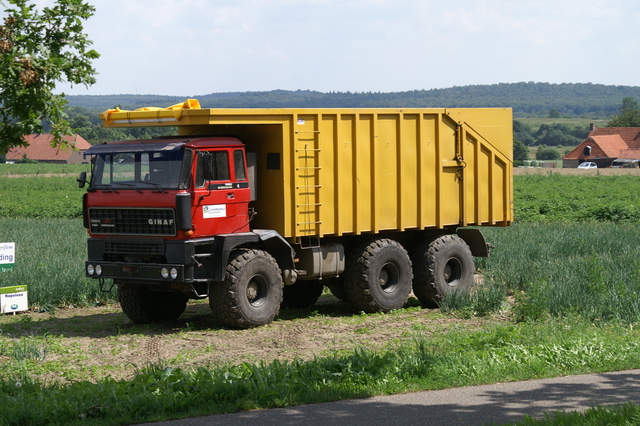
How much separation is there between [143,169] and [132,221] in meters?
0.78

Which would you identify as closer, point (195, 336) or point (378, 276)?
point (195, 336)

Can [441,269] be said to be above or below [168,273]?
below

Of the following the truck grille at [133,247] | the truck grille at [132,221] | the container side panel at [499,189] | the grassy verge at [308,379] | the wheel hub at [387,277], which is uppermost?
the container side panel at [499,189]

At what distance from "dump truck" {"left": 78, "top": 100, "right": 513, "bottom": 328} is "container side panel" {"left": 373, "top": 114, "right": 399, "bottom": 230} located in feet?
0.08

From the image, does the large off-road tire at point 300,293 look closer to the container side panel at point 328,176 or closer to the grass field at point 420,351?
the grass field at point 420,351

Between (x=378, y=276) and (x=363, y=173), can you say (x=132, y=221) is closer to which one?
(x=363, y=173)

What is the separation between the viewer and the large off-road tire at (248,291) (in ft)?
41.4

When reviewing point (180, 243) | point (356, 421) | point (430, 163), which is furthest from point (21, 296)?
point (356, 421)

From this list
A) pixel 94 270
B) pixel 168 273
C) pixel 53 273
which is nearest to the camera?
pixel 168 273

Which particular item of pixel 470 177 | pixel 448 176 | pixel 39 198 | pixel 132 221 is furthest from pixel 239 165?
pixel 39 198

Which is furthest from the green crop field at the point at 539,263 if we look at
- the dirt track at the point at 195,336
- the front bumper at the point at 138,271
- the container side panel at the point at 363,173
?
the front bumper at the point at 138,271

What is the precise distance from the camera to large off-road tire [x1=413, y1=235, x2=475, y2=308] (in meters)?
Result: 15.4

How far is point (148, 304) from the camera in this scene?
13.7 metres

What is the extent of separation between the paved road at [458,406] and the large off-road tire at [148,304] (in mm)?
6205
